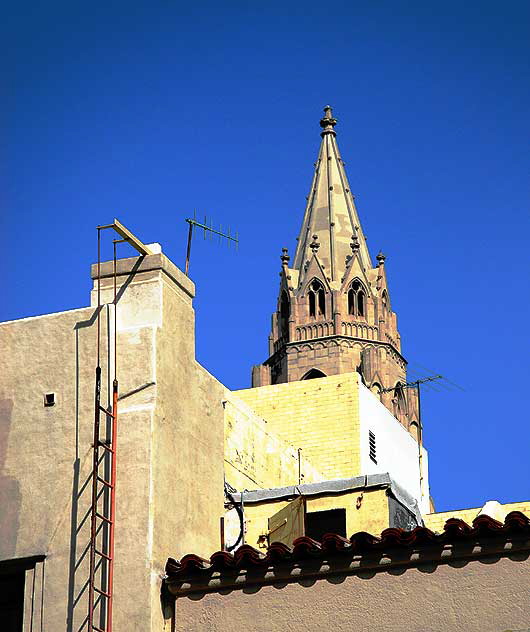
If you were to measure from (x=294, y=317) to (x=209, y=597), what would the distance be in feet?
250

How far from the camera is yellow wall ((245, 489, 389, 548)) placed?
61.3 ft

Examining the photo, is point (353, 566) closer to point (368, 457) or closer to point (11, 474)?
point (11, 474)

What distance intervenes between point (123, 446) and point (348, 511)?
4807 millimetres

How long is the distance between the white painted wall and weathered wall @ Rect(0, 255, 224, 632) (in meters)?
26.3

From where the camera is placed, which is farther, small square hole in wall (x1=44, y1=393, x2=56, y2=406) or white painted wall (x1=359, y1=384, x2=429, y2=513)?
white painted wall (x1=359, y1=384, x2=429, y2=513)

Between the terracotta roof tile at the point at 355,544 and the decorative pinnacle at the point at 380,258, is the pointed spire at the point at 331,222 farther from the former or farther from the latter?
the terracotta roof tile at the point at 355,544

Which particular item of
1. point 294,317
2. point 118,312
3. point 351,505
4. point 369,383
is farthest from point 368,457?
point 294,317

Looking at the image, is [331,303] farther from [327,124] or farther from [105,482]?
[105,482]

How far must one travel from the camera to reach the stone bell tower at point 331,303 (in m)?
87.9

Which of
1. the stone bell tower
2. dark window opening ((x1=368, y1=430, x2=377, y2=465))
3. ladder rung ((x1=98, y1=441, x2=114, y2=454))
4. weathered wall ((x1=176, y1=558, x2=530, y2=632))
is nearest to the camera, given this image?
weathered wall ((x1=176, y1=558, x2=530, y2=632))

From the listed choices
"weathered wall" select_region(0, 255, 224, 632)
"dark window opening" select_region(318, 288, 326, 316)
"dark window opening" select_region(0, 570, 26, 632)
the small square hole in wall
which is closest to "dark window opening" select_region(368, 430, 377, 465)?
"weathered wall" select_region(0, 255, 224, 632)

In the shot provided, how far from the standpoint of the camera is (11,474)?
15195 mm

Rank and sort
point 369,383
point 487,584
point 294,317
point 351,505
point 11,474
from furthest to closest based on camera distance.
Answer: point 294,317 < point 369,383 < point 351,505 < point 11,474 < point 487,584

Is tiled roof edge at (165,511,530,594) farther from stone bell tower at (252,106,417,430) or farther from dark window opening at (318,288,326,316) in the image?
dark window opening at (318,288,326,316)
